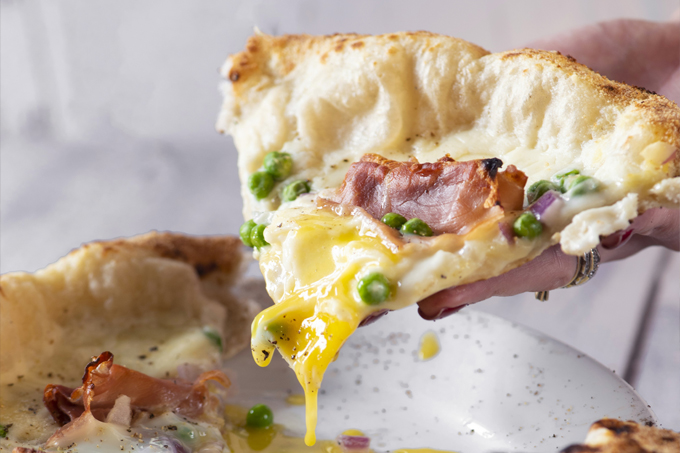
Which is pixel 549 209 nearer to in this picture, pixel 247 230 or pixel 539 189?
pixel 539 189

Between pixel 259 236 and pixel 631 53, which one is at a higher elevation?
pixel 631 53

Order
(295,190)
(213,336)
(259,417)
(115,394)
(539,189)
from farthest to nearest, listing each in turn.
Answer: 1. (213,336)
2. (259,417)
3. (115,394)
4. (295,190)
5. (539,189)

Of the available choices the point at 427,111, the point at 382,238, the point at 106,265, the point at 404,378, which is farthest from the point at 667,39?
the point at 106,265

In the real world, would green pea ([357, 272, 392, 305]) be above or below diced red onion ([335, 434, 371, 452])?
above

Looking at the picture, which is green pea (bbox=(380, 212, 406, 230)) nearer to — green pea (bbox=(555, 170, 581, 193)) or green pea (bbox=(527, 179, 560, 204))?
green pea (bbox=(527, 179, 560, 204))

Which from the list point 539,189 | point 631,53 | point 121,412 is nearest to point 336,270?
point 539,189

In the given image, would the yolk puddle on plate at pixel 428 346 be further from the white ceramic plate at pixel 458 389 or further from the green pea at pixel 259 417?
the green pea at pixel 259 417

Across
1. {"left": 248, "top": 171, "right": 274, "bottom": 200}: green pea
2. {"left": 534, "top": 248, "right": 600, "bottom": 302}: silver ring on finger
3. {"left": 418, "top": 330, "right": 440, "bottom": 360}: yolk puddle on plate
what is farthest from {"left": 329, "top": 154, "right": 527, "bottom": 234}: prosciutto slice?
{"left": 418, "top": 330, "right": 440, "bottom": 360}: yolk puddle on plate
